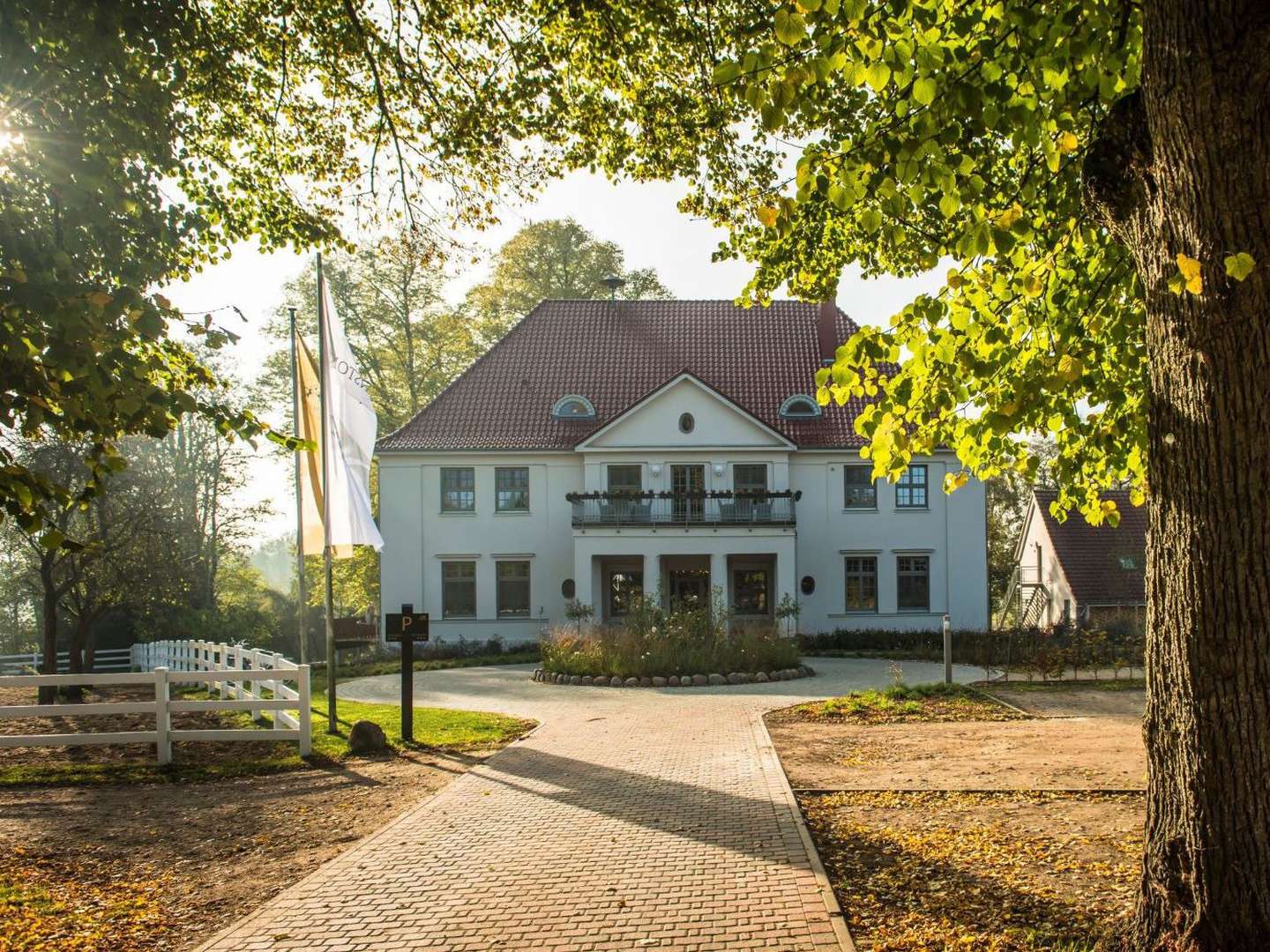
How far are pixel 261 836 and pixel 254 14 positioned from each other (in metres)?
7.15

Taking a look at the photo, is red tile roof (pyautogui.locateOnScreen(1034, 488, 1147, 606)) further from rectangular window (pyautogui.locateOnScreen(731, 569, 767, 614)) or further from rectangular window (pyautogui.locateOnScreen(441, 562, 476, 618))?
rectangular window (pyautogui.locateOnScreen(441, 562, 476, 618))

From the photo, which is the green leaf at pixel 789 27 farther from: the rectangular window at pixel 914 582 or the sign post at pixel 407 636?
the rectangular window at pixel 914 582

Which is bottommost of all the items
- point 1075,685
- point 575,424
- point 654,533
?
point 1075,685

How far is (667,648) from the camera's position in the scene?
20000 mm

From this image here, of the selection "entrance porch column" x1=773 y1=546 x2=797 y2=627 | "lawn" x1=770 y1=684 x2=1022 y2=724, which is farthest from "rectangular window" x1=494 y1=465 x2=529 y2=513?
"lawn" x1=770 y1=684 x2=1022 y2=724

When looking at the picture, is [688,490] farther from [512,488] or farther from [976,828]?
[976,828]

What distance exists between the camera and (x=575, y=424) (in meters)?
32.4

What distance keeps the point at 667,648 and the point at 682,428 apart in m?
11.7

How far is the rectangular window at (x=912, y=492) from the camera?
3177 cm

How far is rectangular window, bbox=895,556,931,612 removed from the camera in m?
31.5

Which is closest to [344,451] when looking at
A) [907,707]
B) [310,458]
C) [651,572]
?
[310,458]

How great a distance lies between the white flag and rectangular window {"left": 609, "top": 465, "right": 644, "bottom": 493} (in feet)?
55.2

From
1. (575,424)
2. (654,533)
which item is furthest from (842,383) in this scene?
(575,424)

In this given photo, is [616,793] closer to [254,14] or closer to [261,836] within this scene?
[261,836]
